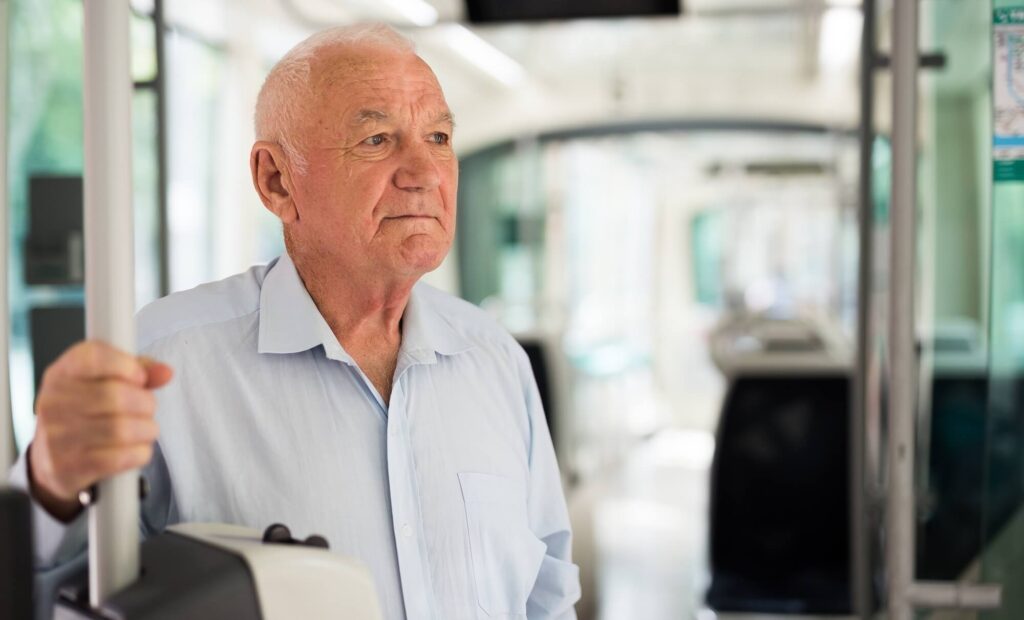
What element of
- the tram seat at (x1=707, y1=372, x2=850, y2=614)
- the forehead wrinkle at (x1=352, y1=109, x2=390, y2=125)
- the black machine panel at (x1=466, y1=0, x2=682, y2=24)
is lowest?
the tram seat at (x1=707, y1=372, x2=850, y2=614)

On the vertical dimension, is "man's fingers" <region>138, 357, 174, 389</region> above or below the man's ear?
below

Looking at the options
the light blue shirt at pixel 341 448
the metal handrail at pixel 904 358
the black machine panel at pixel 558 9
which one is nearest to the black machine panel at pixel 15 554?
the light blue shirt at pixel 341 448

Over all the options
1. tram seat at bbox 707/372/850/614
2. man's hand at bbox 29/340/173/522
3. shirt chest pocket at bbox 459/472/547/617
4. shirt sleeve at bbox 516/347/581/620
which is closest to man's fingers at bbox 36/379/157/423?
man's hand at bbox 29/340/173/522

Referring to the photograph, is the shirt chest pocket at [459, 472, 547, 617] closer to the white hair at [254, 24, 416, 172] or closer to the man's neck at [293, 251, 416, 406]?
the man's neck at [293, 251, 416, 406]

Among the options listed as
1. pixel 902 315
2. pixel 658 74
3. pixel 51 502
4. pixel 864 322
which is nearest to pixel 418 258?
pixel 51 502

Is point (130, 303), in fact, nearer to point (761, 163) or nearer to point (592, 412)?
point (592, 412)

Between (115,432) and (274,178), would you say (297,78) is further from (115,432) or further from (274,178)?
(115,432)

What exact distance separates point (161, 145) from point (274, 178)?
1.48 metres

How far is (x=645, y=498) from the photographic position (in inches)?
287

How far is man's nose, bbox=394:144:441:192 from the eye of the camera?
1.23 meters

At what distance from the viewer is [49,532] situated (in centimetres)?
96

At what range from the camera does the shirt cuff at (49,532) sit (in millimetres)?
937

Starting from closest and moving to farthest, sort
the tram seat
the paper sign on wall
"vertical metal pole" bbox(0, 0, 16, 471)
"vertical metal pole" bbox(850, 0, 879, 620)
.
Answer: "vertical metal pole" bbox(0, 0, 16, 471) < the paper sign on wall < "vertical metal pole" bbox(850, 0, 879, 620) < the tram seat

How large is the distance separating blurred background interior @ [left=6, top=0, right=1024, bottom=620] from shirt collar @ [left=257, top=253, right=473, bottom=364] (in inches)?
9.9
